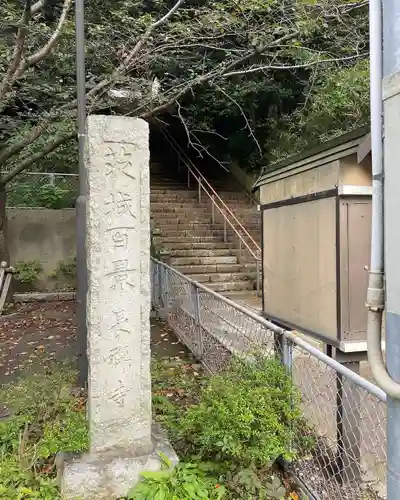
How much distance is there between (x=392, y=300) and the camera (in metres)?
1.25

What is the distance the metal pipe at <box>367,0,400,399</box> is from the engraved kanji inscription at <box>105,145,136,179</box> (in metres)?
1.81

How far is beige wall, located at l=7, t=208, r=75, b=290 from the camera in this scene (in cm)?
1098

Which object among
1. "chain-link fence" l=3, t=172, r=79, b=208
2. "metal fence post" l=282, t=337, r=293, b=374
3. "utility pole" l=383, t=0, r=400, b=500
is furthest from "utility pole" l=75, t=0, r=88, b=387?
"chain-link fence" l=3, t=172, r=79, b=208

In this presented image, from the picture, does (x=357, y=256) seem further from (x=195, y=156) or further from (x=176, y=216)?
(x=195, y=156)

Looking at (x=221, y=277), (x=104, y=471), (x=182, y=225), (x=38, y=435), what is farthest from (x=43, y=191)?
(x=104, y=471)

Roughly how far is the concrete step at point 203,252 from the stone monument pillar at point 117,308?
304 inches

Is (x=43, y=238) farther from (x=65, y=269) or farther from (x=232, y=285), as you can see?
(x=232, y=285)

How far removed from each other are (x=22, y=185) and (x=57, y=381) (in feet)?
31.0

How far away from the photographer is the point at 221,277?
1011 cm

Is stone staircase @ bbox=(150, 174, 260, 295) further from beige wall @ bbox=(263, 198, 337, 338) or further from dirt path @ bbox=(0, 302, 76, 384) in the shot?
beige wall @ bbox=(263, 198, 337, 338)

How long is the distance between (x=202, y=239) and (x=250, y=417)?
29.9 feet

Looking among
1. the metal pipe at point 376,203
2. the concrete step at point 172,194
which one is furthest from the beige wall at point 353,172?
the concrete step at point 172,194

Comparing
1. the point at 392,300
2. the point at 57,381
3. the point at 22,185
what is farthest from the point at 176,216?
the point at 392,300

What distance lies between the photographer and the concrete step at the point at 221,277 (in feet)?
32.7
